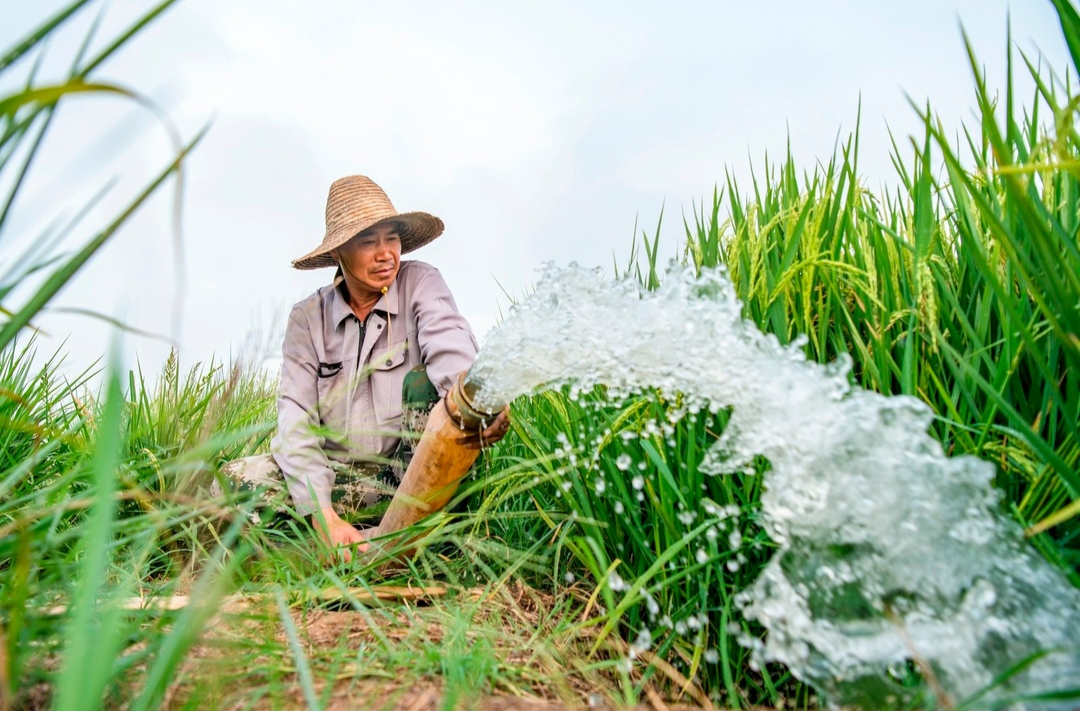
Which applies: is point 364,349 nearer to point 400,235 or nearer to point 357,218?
point 357,218

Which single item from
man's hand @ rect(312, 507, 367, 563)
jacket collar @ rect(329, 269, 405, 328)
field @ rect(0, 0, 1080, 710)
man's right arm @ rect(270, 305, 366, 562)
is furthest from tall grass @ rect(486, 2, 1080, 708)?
jacket collar @ rect(329, 269, 405, 328)

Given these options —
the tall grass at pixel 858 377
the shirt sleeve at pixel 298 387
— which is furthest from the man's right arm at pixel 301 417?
the tall grass at pixel 858 377

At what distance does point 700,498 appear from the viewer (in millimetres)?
1917

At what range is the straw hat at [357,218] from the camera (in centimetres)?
357

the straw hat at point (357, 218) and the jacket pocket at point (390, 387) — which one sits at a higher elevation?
the straw hat at point (357, 218)

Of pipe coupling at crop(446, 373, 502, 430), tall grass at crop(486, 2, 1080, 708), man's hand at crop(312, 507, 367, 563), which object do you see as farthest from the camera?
man's hand at crop(312, 507, 367, 563)

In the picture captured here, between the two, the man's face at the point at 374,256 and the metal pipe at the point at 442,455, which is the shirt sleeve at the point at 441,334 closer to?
the man's face at the point at 374,256

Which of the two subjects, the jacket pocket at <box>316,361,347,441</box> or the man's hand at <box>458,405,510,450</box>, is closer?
the man's hand at <box>458,405,510,450</box>

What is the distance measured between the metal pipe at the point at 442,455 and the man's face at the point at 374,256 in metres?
1.27

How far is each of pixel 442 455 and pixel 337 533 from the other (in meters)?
0.74

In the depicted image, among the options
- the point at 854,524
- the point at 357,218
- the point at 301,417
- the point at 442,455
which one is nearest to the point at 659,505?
the point at 854,524

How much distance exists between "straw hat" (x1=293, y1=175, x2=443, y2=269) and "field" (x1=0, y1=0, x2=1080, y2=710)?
1380 millimetres

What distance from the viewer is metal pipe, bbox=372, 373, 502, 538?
236 cm

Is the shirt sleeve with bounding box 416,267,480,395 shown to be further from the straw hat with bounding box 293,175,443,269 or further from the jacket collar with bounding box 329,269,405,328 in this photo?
the straw hat with bounding box 293,175,443,269
